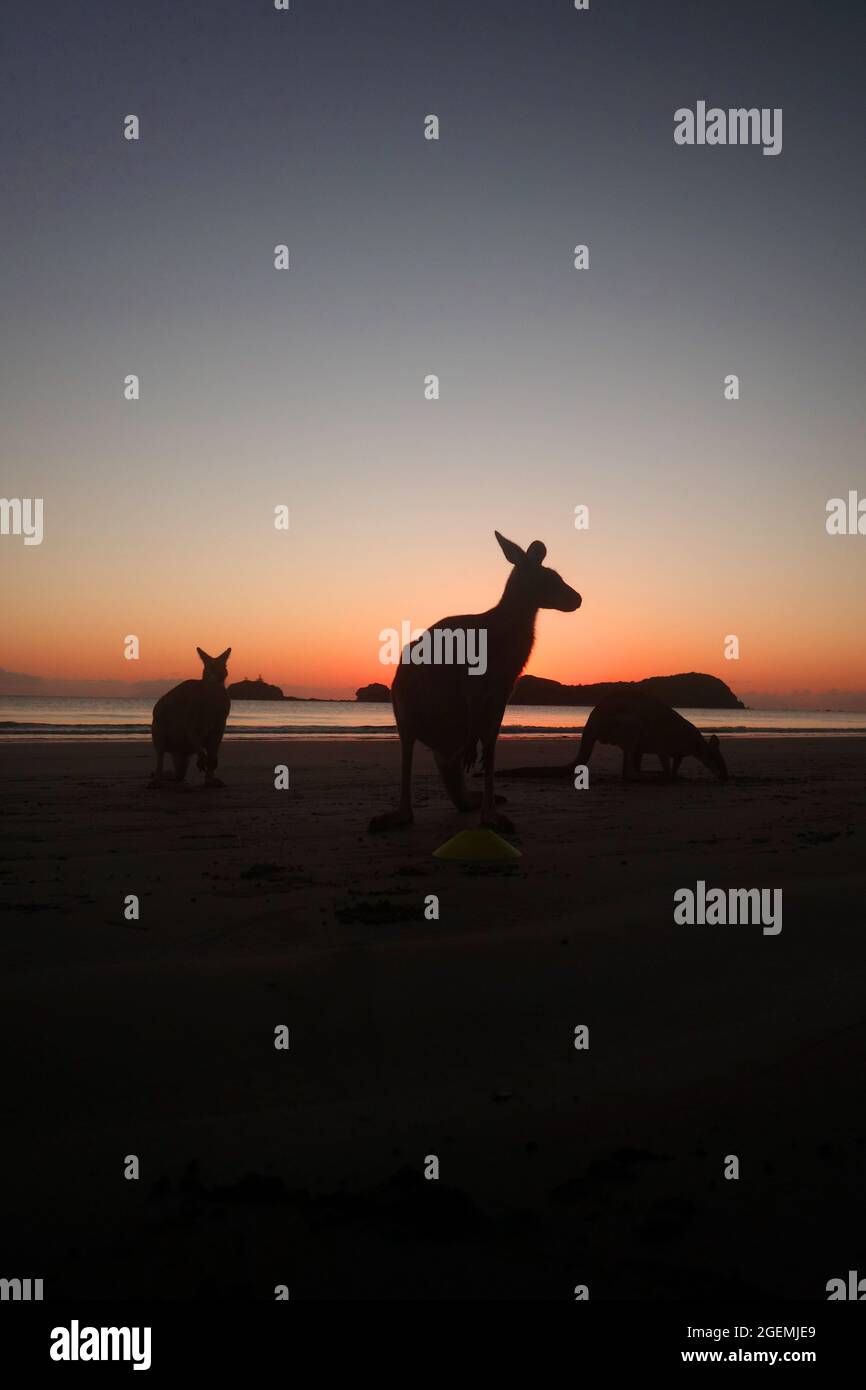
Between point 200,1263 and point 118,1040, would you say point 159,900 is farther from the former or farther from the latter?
point 200,1263

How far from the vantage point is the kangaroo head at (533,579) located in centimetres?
910

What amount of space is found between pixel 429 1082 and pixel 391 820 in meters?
5.26

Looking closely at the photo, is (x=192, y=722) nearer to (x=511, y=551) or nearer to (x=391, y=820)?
(x=391, y=820)

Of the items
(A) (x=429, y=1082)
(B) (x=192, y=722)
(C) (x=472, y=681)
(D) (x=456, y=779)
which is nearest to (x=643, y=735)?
(D) (x=456, y=779)

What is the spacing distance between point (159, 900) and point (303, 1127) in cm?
283

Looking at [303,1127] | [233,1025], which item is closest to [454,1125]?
[303,1127]

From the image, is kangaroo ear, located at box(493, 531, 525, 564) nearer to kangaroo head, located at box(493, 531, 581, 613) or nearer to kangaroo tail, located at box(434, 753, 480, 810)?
kangaroo head, located at box(493, 531, 581, 613)

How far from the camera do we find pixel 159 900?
5.24 meters

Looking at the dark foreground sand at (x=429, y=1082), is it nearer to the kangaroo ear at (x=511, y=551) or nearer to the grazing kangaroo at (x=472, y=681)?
the grazing kangaroo at (x=472, y=681)

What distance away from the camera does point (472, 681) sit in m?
8.59

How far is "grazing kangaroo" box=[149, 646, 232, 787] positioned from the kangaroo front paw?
5.00 m

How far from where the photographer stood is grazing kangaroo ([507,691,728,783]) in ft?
46.1

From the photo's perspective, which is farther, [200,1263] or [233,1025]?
[233,1025]

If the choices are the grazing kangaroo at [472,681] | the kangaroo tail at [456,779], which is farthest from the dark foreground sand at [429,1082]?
the kangaroo tail at [456,779]
